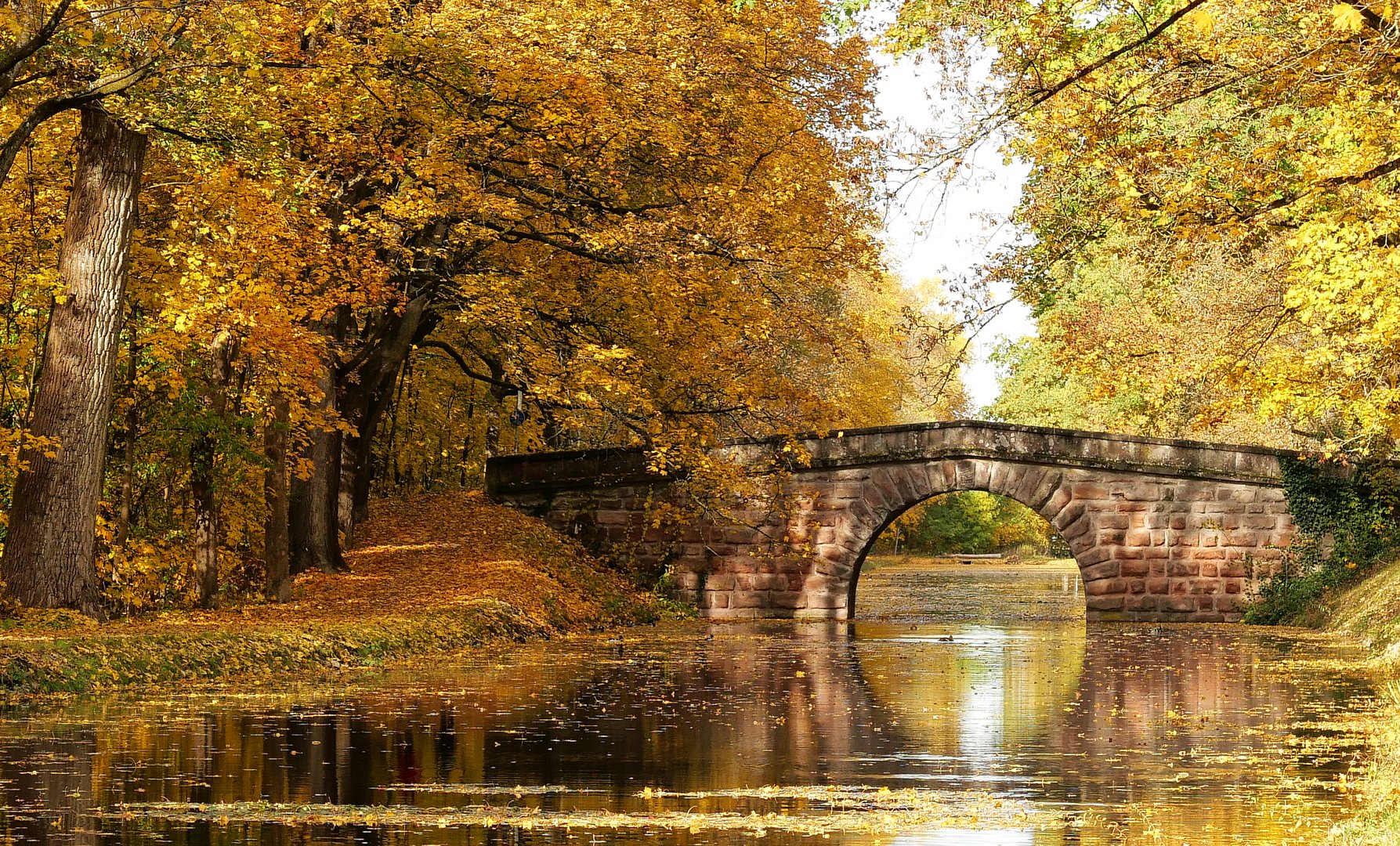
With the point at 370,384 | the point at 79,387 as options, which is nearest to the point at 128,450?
the point at 79,387

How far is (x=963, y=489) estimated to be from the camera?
1136 inches

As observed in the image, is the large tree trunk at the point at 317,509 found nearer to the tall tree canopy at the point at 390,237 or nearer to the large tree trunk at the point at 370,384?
the tall tree canopy at the point at 390,237

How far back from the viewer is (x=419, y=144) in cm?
2081

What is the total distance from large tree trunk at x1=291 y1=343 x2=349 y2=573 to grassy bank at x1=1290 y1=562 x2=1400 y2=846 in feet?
41.8

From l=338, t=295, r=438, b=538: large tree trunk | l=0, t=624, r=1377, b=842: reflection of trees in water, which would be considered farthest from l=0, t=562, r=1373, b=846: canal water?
l=338, t=295, r=438, b=538: large tree trunk

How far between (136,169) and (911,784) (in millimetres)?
10458

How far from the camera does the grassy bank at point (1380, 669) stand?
7.30 m

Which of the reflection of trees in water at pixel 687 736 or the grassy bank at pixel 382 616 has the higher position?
the grassy bank at pixel 382 616

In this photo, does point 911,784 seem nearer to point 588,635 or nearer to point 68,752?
point 68,752

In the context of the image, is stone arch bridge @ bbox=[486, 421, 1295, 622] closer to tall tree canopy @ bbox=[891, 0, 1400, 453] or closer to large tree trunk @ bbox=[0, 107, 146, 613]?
tall tree canopy @ bbox=[891, 0, 1400, 453]

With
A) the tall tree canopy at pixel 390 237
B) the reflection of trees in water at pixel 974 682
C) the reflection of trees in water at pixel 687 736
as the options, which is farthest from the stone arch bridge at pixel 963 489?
the reflection of trees in water at pixel 687 736

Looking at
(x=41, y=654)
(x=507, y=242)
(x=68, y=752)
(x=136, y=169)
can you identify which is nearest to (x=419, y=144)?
(x=507, y=242)

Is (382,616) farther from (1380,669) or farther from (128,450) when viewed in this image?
(1380,669)

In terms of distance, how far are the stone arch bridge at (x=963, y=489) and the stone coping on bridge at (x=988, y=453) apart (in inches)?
0.8
